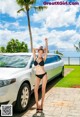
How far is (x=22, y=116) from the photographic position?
21.7 feet

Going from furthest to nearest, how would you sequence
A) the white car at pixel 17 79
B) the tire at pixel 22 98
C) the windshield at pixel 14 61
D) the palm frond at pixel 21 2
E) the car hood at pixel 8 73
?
the palm frond at pixel 21 2
the windshield at pixel 14 61
the tire at pixel 22 98
the car hood at pixel 8 73
the white car at pixel 17 79

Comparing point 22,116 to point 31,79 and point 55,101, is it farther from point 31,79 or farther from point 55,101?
point 55,101

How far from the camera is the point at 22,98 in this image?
22.7ft

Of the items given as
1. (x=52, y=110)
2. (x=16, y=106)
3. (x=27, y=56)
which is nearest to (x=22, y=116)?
(x=16, y=106)

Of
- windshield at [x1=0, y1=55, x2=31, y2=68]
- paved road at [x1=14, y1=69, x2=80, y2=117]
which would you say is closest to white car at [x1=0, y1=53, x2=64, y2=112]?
windshield at [x1=0, y1=55, x2=31, y2=68]

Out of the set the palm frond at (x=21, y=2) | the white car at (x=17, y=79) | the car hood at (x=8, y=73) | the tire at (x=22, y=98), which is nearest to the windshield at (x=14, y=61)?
the white car at (x=17, y=79)

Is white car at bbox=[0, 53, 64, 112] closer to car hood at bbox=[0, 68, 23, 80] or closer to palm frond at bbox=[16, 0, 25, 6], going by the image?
car hood at bbox=[0, 68, 23, 80]

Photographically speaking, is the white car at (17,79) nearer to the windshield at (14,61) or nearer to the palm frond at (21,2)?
the windshield at (14,61)

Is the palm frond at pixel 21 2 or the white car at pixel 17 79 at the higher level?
the palm frond at pixel 21 2

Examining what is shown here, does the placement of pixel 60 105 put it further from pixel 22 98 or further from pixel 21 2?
pixel 21 2

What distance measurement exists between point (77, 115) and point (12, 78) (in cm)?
195

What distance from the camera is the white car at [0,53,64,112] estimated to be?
6.27 meters

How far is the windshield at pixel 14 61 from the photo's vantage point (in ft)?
26.0

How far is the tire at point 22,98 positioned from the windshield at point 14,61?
33.8 inches
